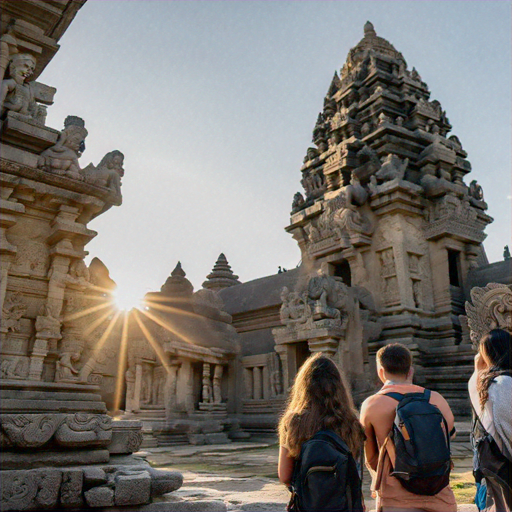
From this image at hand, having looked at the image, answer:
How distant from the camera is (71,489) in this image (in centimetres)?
307

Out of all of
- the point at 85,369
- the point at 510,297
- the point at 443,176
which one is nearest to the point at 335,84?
the point at 443,176

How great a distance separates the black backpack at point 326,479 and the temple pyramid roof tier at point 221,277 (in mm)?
21050

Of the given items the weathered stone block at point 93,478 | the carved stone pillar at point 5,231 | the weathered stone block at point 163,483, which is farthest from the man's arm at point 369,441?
the carved stone pillar at point 5,231

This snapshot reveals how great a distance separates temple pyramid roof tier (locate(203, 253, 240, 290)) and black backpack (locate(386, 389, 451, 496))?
2096 centimetres

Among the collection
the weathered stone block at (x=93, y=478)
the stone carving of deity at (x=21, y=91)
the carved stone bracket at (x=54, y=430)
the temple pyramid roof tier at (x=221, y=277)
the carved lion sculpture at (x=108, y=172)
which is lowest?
the weathered stone block at (x=93, y=478)

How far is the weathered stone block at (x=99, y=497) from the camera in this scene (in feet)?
10.0

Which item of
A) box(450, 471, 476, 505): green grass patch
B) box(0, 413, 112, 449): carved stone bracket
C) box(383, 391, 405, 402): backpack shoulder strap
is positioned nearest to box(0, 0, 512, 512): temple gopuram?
box(0, 413, 112, 449): carved stone bracket

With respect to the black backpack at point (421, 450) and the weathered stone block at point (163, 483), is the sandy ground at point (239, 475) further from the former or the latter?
the black backpack at point (421, 450)

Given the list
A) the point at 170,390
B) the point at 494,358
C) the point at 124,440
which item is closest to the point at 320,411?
the point at 494,358

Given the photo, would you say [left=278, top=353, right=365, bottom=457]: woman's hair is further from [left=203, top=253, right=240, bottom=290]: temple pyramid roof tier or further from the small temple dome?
[left=203, top=253, right=240, bottom=290]: temple pyramid roof tier

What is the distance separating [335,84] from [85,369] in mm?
17154

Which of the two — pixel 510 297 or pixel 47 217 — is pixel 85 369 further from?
pixel 510 297

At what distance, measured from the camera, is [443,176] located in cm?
1491

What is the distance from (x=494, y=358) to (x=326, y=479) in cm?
134
